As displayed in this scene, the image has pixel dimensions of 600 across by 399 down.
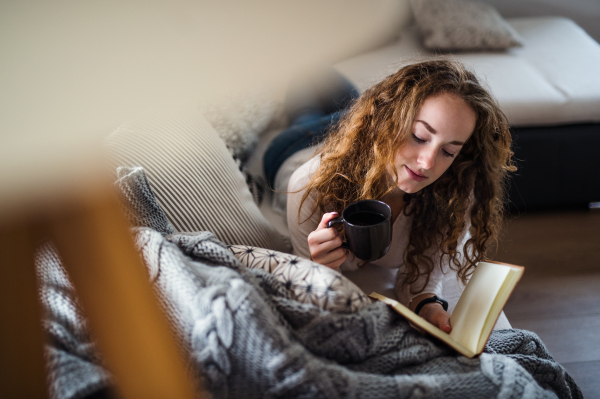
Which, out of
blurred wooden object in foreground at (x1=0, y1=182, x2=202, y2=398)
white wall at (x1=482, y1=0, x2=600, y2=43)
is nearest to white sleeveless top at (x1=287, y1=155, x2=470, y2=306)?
blurred wooden object in foreground at (x1=0, y1=182, x2=202, y2=398)

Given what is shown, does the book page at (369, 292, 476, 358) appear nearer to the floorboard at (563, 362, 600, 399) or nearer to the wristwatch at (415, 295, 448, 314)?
the wristwatch at (415, 295, 448, 314)

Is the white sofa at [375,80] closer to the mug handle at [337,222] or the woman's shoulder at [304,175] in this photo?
the woman's shoulder at [304,175]

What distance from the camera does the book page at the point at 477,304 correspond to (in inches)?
28.5

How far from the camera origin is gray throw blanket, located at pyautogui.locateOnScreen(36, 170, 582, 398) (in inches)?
22.0

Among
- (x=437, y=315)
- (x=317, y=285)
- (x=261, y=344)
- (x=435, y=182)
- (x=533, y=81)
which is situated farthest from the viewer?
(x=533, y=81)

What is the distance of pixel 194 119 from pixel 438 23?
1458mm

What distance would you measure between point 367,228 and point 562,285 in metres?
1.13

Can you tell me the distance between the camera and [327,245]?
0.82m

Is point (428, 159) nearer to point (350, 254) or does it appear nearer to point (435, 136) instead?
point (435, 136)

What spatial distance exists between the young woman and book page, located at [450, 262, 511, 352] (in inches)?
2.2

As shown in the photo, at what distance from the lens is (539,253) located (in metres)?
1.59

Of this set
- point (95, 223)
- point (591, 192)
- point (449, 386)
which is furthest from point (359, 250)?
point (591, 192)

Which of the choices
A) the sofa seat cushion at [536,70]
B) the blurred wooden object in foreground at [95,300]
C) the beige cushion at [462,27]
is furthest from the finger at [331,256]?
the beige cushion at [462,27]

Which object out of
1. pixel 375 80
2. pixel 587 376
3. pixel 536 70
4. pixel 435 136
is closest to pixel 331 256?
pixel 435 136
